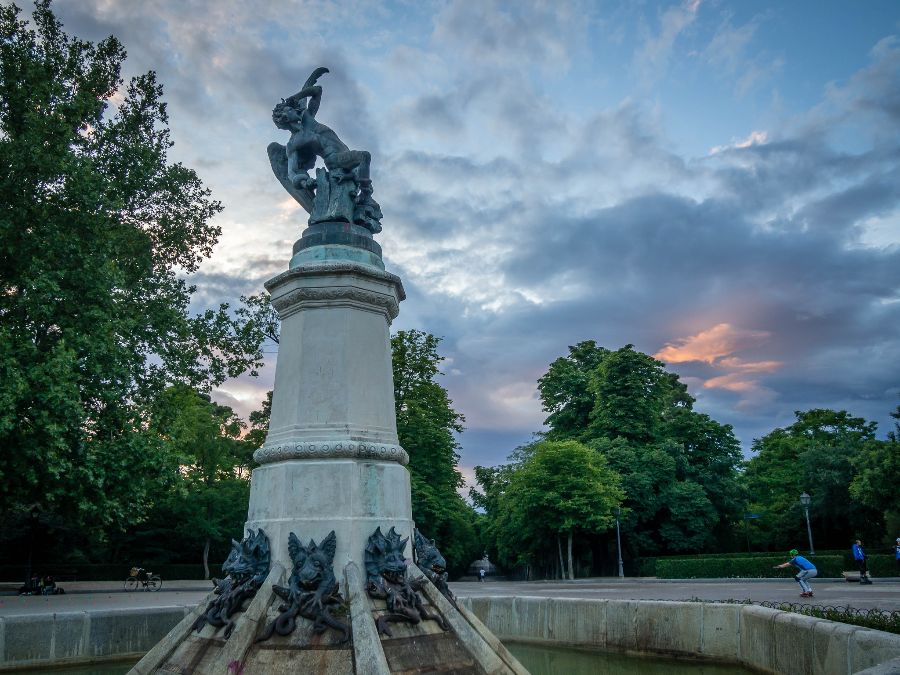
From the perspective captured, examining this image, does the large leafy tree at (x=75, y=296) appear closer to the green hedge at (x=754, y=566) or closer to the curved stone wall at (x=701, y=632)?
the curved stone wall at (x=701, y=632)

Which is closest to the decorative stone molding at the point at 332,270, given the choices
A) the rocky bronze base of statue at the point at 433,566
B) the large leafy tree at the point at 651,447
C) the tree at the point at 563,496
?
the rocky bronze base of statue at the point at 433,566

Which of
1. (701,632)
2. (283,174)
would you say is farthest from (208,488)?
(701,632)

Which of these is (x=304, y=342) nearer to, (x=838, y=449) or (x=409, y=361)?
(x=409, y=361)

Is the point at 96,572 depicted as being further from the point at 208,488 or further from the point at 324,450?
the point at 324,450

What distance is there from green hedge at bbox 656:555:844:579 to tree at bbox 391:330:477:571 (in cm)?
1199

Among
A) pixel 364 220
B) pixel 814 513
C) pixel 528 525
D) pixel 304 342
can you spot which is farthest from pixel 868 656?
pixel 814 513

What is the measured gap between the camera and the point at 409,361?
132ft

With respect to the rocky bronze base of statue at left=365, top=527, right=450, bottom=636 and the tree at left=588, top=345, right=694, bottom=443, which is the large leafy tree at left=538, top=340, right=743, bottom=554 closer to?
the tree at left=588, top=345, right=694, bottom=443

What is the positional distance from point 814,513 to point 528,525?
19.1 m

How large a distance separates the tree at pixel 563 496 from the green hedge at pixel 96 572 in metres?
19.2

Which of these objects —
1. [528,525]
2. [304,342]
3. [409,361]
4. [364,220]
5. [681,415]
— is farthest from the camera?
[681,415]

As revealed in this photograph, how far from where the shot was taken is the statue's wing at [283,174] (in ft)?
31.8

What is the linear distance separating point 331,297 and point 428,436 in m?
30.3

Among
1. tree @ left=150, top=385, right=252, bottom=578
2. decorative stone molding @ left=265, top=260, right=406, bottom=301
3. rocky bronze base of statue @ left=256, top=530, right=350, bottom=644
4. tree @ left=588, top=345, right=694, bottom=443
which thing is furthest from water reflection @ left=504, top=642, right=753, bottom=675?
tree @ left=588, top=345, right=694, bottom=443
